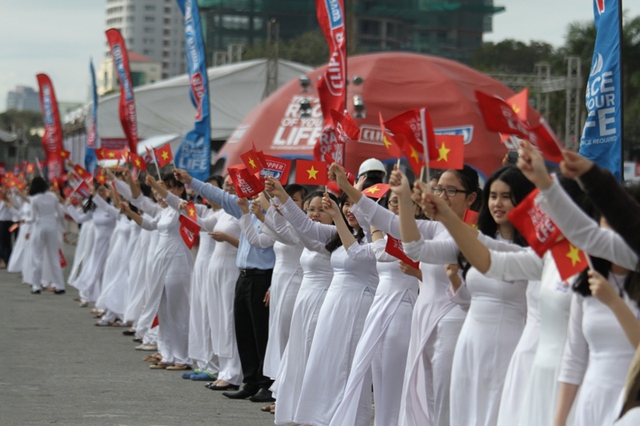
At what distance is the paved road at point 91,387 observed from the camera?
333 inches

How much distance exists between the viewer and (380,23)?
112 m

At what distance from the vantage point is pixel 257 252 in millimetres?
9859

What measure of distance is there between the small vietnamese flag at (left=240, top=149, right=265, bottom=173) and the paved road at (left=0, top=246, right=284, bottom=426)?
1849mm

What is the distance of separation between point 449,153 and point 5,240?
71.9 feet

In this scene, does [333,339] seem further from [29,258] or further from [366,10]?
[366,10]

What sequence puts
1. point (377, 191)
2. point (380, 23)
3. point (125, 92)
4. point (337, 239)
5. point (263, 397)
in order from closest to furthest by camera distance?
point (377, 191), point (337, 239), point (263, 397), point (125, 92), point (380, 23)

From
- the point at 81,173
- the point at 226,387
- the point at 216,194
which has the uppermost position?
the point at 216,194

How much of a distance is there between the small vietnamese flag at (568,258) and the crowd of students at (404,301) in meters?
0.08

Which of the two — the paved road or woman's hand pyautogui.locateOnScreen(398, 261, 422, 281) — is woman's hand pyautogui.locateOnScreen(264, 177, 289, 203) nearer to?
woman's hand pyautogui.locateOnScreen(398, 261, 422, 281)

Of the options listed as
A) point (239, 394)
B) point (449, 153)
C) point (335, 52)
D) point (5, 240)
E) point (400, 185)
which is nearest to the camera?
point (400, 185)

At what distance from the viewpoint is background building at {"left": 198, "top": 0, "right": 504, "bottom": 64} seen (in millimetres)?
108375

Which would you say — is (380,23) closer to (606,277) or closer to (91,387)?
(91,387)

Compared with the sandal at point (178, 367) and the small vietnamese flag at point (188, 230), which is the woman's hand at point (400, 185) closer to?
the small vietnamese flag at point (188, 230)

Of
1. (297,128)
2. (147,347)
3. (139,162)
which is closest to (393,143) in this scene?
(139,162)
